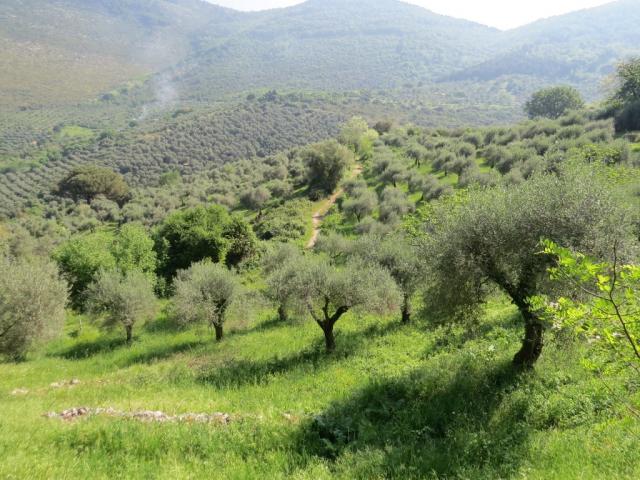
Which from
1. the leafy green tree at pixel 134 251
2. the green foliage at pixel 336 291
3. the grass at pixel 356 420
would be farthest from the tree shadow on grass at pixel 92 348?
the green foliage at pixel 336 291

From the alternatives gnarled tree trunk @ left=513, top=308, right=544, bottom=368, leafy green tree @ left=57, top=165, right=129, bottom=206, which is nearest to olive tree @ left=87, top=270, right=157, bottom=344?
gnarled tree trunk @ left=513, top=308, right=544, bottom=368

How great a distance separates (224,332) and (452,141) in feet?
230

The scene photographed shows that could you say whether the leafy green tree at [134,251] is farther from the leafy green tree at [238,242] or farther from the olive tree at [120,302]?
the olive tree at [120,302]

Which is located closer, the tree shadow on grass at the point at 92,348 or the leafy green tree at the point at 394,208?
the tree shadow on grass at the point at 92,348

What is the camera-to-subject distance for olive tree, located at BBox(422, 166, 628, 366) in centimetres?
1154

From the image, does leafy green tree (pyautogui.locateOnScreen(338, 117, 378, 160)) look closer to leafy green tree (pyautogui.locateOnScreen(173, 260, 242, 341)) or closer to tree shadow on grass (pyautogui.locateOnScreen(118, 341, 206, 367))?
Result: leafy green tree (pyautogui.locateOnScreen(173, 260, 242, 341))

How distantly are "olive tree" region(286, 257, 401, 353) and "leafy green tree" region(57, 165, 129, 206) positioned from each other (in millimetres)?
100796

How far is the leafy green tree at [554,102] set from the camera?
4540 inches

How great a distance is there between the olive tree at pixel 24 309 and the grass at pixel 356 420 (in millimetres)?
2422

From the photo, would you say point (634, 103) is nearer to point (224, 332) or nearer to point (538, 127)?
point (538, 127)

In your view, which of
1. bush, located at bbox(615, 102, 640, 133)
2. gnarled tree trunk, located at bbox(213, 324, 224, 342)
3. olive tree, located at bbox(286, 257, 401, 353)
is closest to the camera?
olive tree, located at bbox(286, 257, 401, 353)

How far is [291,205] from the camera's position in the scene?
225ft

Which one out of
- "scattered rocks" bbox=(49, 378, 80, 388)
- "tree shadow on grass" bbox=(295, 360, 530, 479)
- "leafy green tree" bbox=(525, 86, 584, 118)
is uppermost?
"leafy green tree" bbox=(525, 86, 584, 118)

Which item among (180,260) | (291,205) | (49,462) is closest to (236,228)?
(180,260)
